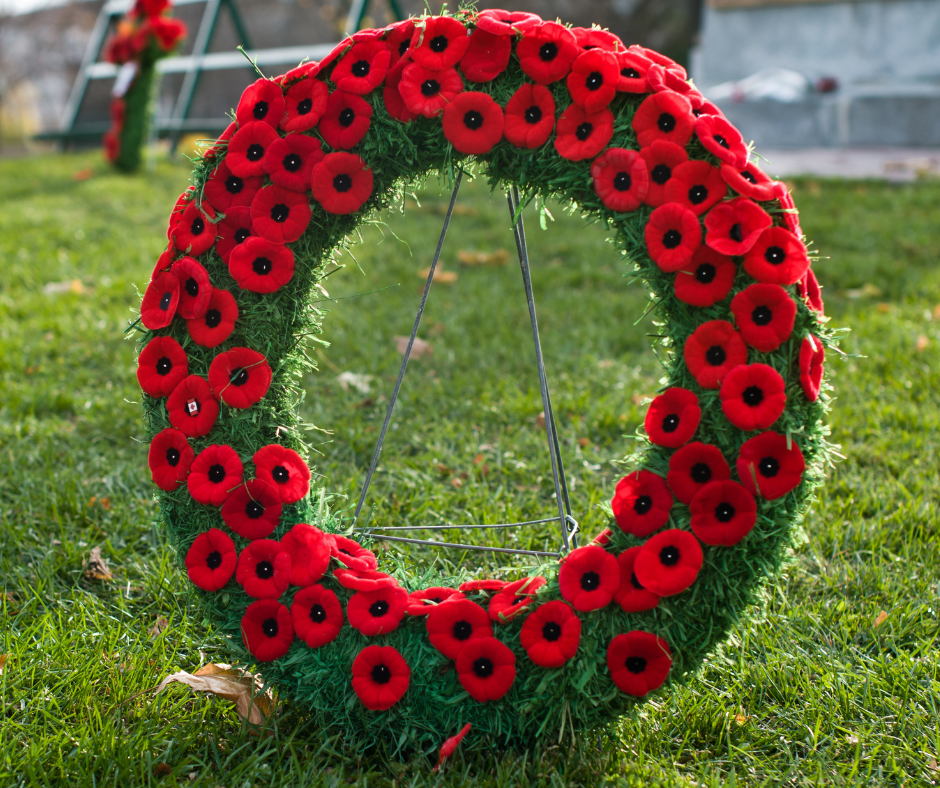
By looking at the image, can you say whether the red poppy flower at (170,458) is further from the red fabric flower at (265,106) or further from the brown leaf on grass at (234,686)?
the red fabric flower at (265,106)

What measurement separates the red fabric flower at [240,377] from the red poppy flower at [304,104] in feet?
1.45

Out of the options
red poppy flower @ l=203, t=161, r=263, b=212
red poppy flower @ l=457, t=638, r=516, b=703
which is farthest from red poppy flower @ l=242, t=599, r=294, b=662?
red poppy flower @ l=203, t=161, r=263, b=212

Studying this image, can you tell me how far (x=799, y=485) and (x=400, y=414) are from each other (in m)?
1.69

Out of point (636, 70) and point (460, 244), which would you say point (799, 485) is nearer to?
point (636, 70)

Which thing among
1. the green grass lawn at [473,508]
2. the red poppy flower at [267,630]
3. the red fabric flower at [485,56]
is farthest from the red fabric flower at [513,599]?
the red fabric flower at [485,56]

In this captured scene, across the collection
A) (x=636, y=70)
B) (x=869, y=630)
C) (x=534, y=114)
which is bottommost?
(x=869, y=630)

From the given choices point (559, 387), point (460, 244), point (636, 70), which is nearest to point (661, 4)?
point (460, 244)

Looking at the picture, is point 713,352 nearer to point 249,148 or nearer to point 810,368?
point 810,368

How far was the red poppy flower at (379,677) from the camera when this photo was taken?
1.33m

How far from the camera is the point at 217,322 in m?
1.45

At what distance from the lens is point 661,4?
41.7 ft

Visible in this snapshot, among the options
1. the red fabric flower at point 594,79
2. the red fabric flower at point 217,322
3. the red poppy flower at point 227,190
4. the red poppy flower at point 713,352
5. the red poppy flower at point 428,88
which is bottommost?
the red fabric flower at point 217,322

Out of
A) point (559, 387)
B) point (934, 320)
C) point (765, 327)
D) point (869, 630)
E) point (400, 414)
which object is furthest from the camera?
point (934, 320)

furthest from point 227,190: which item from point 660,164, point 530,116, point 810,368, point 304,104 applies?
point 810,368
